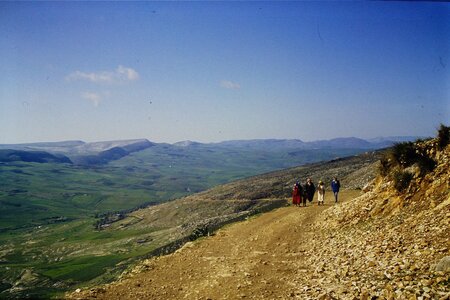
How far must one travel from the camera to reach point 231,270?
17641 millimetres

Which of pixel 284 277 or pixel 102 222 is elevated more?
pixel 284 277

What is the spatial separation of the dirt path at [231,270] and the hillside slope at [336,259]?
0.16 ft

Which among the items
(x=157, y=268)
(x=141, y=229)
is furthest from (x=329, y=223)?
(x=141, y=229)

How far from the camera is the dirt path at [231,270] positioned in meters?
14.7

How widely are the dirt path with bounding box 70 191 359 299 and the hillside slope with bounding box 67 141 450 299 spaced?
49 millimetres

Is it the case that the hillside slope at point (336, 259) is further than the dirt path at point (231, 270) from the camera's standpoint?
No

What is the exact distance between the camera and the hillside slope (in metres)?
11.2

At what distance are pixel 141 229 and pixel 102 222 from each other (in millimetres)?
44439

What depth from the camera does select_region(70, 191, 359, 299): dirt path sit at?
48.2ft

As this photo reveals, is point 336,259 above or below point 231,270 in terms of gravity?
above

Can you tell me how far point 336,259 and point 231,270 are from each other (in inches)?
214

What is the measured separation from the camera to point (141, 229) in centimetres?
12425

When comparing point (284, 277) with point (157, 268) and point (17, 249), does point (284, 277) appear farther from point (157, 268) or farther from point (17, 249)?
point (17, 249)

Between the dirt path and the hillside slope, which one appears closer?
the hillside slope
